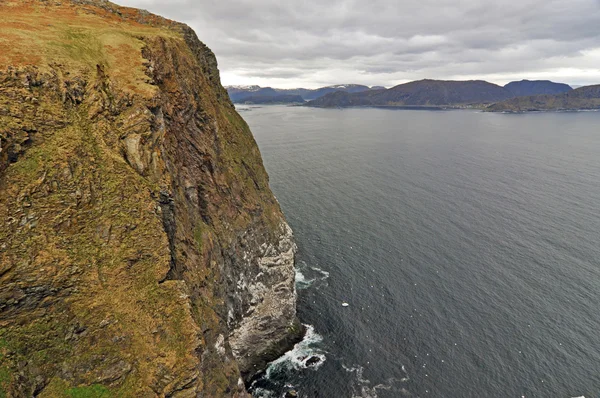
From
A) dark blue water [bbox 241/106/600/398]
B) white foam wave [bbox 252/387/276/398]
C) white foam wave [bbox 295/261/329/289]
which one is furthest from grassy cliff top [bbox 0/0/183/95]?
dark blue water [bbox 241/106/600/398]

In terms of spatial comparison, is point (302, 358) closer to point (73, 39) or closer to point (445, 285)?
point (445, 285)

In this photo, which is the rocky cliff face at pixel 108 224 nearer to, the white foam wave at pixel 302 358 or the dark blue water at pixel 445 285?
the white foam wave at pixel 302 358

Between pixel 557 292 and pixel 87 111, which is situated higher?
pixel 87 111

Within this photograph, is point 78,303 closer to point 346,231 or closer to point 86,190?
point 86,190

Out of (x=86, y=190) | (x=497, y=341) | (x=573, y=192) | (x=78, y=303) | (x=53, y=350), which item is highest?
(x=86, y=190)

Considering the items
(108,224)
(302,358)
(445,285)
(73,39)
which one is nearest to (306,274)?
(302,358)

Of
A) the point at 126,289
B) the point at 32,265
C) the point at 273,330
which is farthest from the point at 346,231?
the point at 32,265

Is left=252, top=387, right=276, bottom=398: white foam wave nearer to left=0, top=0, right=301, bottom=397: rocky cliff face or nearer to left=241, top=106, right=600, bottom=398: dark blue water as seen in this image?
left=241, top=106, right=600, bottom=398: dark blue water
